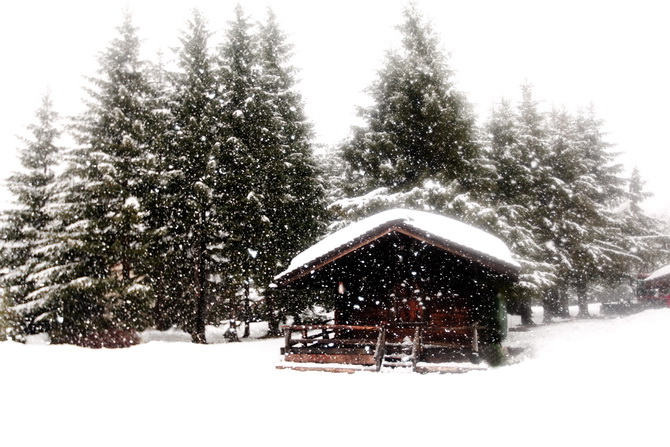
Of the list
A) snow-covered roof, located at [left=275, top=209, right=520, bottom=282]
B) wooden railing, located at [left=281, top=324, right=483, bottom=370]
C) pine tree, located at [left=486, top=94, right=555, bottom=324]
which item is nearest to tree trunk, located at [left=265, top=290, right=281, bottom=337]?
wooden railing, located at [left=281, top=324, right=483, bottom=370]

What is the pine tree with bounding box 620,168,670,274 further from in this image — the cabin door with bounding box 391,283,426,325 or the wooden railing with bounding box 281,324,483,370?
the cabin door with bounding box 391,283,426,325

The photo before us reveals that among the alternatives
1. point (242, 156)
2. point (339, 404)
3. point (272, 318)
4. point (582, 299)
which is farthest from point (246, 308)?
point (582, 299)

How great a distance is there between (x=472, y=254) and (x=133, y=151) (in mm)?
14634

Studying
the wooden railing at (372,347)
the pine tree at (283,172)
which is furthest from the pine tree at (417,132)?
the wooden railing at (372,347)

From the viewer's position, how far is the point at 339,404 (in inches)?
266

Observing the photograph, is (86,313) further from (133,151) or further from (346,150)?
(346,150)

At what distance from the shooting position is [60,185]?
643 inches

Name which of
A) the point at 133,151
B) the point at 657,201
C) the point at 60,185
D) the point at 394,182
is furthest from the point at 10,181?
the point at 657,201

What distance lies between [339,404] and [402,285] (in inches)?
244

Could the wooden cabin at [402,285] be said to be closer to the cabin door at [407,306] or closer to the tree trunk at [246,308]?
the cabin door at [407,306]

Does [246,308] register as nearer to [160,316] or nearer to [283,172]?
[160,316]

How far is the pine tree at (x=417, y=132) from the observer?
1730 centimetres

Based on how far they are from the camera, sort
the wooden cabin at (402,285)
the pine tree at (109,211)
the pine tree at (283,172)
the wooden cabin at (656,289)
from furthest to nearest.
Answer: the wooden cabin at (656,289) → the pine tree at (283,172) → the pine tree at (109,211) → the wooden cabin at (402,285)

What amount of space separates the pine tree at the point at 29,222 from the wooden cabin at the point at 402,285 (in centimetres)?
1239
